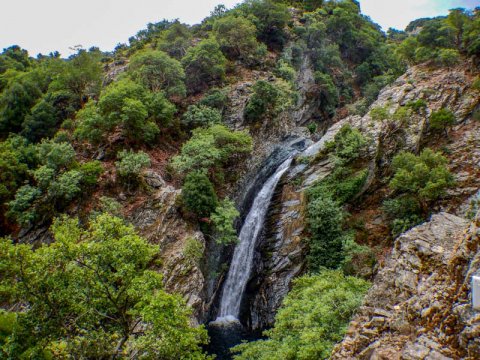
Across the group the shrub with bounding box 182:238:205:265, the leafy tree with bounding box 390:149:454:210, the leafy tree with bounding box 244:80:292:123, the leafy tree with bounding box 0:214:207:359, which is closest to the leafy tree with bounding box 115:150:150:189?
the shrub with bounding box 182:238:205:265

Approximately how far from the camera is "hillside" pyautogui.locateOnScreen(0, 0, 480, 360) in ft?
33.8

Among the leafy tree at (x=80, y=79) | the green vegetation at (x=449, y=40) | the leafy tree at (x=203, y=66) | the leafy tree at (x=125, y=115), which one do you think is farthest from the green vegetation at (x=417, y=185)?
the leafy tree at (x=80, y=79)

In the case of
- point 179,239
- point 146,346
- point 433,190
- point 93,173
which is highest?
point 93,173

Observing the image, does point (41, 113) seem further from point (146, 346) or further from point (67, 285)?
point (146, 346)

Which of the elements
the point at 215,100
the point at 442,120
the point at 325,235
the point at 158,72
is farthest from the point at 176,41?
the point at 442,120

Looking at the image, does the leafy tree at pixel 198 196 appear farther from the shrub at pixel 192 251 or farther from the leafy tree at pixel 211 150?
the shrub at pixel 192 251

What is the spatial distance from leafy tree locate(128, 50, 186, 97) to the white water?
12226 mm

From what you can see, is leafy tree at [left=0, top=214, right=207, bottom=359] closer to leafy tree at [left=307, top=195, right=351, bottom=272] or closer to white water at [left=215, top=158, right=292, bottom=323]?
leafy tree at [left=307, top=195, right=351, bottom=272]

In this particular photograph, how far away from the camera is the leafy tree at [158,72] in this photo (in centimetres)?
2761

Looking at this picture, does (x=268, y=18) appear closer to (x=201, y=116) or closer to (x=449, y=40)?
(x=449, y=40)

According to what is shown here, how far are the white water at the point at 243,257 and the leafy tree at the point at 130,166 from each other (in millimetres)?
9126

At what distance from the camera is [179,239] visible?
64.3 feet

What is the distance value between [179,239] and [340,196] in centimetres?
1190

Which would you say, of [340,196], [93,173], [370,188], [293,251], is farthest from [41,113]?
[370,188]
